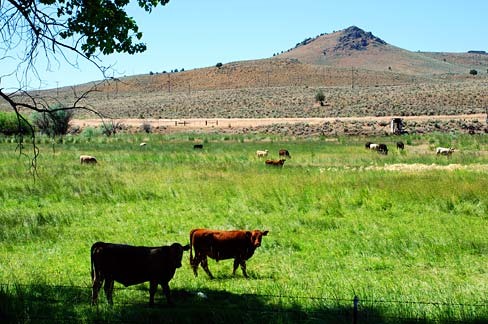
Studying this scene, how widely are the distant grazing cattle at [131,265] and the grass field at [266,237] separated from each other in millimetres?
356

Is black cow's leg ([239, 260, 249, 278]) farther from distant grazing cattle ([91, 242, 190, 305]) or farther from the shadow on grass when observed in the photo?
distant grazing cattle ([91, 242, 190, 305])

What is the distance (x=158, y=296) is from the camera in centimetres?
1039

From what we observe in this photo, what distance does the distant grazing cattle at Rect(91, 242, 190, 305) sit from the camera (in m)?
9.34

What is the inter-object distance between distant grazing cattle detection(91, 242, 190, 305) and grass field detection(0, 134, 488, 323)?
0.36 metres

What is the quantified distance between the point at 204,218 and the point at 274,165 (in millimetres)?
13788

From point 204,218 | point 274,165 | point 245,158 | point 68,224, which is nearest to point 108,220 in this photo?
point 68,224

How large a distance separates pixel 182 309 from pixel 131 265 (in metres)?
1.07

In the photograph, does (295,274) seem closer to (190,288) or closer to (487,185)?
(190,288)

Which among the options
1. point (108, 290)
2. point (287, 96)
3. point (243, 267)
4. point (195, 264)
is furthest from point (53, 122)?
point (287, 96)

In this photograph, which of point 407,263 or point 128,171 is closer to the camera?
point 407,263

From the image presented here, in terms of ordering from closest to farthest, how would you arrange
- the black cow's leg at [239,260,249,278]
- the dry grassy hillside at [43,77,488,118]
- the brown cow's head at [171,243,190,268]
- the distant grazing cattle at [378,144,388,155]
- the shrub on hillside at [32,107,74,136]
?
the brown cow's head at [171,243,190,268]
the shrub on hillside at [32,107,74,136]
the black cow's leg at [239,260,249,278]
the distant grazing cattle at [378,144,388,155]
the dry grassy hillside at [43,77,488,118]

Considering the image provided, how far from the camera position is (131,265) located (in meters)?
9.45

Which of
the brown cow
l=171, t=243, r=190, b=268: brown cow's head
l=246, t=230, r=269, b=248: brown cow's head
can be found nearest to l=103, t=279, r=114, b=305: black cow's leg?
l=171, t=243, r=190, b=268: brown cow's head

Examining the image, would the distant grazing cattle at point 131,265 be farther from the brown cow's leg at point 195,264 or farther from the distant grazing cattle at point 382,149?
the distant grazing cattle at point 382,149
